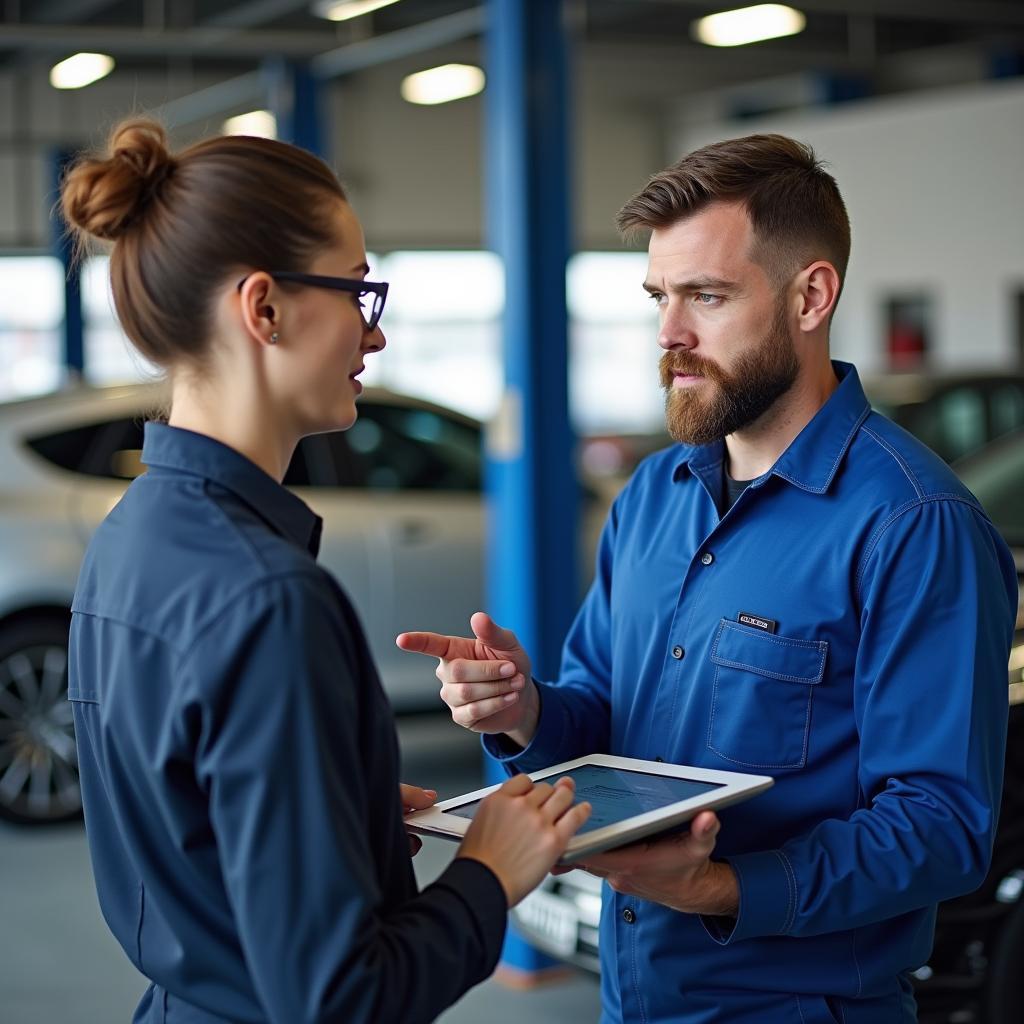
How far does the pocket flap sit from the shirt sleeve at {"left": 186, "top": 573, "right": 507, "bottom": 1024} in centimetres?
65

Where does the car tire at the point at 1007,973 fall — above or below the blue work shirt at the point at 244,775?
below

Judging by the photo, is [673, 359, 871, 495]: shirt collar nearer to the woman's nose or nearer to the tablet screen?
the tablet screen

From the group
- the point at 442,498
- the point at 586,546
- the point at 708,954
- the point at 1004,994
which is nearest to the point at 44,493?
the point at 442,498

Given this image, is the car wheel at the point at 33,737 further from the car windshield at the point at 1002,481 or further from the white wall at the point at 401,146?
the white wall at the point at 401,146

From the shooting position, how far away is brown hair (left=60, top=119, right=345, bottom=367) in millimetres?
1431

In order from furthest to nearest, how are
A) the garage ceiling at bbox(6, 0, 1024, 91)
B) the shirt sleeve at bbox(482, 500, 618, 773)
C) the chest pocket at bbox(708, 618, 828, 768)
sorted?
1. the garage ceiling at bbox(6, 0, 1024, 91)
2. the shirt sleeve at bbox(482, 500, 618, 773)
3. the chest pocket at bbox(708, 618, 828, 768)

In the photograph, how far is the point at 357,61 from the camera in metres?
6.87

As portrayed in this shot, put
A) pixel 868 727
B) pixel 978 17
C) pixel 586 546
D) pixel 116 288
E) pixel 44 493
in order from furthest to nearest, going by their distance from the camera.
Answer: pixel 978 17, pixel 586 546, pixel 44 493, pixel 868 727, pixel 116 288

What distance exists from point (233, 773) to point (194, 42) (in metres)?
6.36

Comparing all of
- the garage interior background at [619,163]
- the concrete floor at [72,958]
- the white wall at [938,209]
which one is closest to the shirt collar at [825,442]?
the concrete floor at [72,958]

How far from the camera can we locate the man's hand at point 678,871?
1.60 m

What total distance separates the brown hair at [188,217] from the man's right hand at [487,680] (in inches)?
22.9

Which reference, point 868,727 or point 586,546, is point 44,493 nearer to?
point 586,546

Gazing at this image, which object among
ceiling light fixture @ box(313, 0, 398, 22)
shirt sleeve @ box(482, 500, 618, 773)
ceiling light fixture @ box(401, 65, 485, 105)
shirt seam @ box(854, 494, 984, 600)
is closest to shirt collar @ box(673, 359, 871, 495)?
shirt seam @ box(854, 494, 984, 600)
